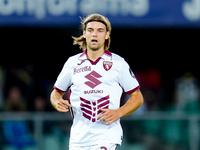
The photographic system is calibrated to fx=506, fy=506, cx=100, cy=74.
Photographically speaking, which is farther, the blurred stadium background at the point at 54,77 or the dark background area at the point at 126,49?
the dark background area at the point at 126,49

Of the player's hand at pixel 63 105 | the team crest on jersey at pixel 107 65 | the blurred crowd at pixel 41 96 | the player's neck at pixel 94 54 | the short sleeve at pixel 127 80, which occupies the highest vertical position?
the player's neck at pixel 94 54

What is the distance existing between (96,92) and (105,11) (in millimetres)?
4789

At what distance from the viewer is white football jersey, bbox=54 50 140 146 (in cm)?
481

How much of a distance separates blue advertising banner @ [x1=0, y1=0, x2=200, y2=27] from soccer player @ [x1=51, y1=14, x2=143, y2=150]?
433cm

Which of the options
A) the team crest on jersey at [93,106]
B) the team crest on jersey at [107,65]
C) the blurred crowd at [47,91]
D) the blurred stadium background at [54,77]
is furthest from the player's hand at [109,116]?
the blurred crowd at [47,91]

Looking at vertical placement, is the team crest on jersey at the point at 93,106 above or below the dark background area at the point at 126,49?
below

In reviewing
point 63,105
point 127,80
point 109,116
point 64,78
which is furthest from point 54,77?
point 109,116

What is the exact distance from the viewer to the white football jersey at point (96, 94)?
481 cm

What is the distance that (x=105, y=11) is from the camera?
9406 mm

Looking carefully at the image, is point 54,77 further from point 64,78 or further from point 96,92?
point 96,92

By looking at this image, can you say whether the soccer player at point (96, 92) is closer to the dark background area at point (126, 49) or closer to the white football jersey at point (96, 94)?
the white football jersey at point (96, 94)

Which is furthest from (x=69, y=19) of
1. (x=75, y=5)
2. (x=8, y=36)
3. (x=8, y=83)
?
(x=8, y=36)

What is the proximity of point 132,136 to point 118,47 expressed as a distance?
156 inches

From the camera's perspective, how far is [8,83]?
1000cm
